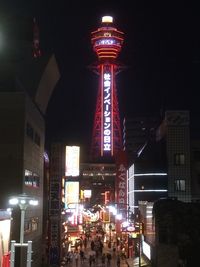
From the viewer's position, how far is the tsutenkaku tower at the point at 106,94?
386ft

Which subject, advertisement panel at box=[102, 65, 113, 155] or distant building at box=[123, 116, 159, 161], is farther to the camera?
distant building at box=[123, 116, 159, 161]

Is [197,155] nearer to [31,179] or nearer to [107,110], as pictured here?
[31,179]

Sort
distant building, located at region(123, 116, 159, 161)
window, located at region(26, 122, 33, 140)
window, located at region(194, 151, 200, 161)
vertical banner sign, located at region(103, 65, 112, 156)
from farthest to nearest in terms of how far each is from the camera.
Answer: distant building, located at region(123, 116, 159, 161)
vertical banner sign, located at region(103, 65, 112, 156)
window, located at region(194, 151, 200, 161)
window, located at region(26, 122, 33, 140)

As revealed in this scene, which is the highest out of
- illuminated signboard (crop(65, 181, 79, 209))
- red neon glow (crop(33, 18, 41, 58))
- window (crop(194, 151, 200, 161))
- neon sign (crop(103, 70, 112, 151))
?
neon sign (crop(103, 70, 112, 151))

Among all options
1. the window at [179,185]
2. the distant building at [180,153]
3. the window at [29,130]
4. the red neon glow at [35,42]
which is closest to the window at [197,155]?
the distant building at [180,153]

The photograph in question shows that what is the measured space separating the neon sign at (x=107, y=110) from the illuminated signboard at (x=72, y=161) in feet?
196

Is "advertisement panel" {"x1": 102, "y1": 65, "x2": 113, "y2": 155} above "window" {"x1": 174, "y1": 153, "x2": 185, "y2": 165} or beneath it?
above

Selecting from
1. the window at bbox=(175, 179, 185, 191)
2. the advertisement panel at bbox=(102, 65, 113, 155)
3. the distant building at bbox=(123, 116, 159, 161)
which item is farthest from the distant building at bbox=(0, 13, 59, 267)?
the distant building at bbox=(123, 116, 159, 161)

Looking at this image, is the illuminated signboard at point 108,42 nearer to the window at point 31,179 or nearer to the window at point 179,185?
the window at point 179,185

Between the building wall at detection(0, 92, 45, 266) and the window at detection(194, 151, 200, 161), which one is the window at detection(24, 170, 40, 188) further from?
the window at detection(194, 151, 200, 161)

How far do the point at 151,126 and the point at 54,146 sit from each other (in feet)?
485

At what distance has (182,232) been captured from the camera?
2905cm

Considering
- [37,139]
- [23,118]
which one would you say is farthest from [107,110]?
[23,118]

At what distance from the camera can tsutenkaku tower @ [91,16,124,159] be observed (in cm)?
11775
